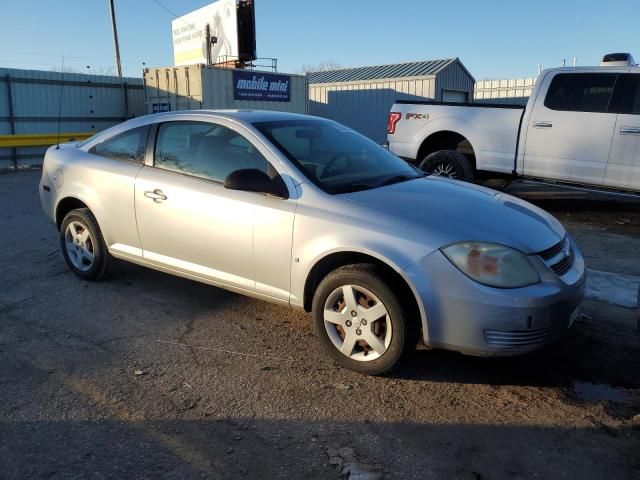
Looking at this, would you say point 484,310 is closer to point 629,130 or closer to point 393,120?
point 629,130

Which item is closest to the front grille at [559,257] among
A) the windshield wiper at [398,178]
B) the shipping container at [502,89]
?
the windshield wiper at [398,178]

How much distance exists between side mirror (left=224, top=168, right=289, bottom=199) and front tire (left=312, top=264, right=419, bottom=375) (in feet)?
2.21

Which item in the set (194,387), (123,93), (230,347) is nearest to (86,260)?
(230,347)

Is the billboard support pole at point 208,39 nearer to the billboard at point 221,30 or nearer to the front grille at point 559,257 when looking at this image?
the billboard at point 221,30

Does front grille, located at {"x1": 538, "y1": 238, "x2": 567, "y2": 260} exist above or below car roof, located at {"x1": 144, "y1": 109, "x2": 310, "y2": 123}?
below

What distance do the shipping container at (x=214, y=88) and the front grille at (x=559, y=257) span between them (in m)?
14.5

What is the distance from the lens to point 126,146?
4656 mm

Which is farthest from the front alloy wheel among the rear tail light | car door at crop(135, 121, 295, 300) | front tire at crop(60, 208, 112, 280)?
the rear tail light

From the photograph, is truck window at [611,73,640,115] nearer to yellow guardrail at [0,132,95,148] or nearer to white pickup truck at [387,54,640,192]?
white pickup truck at [387,54,640,192]

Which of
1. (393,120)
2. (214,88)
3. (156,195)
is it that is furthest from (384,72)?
(156,195)

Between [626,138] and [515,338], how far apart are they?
5594mm

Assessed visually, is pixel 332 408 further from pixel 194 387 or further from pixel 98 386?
pixel 98 386

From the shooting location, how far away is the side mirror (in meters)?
3.60

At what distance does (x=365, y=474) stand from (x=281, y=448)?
0.44 meters
